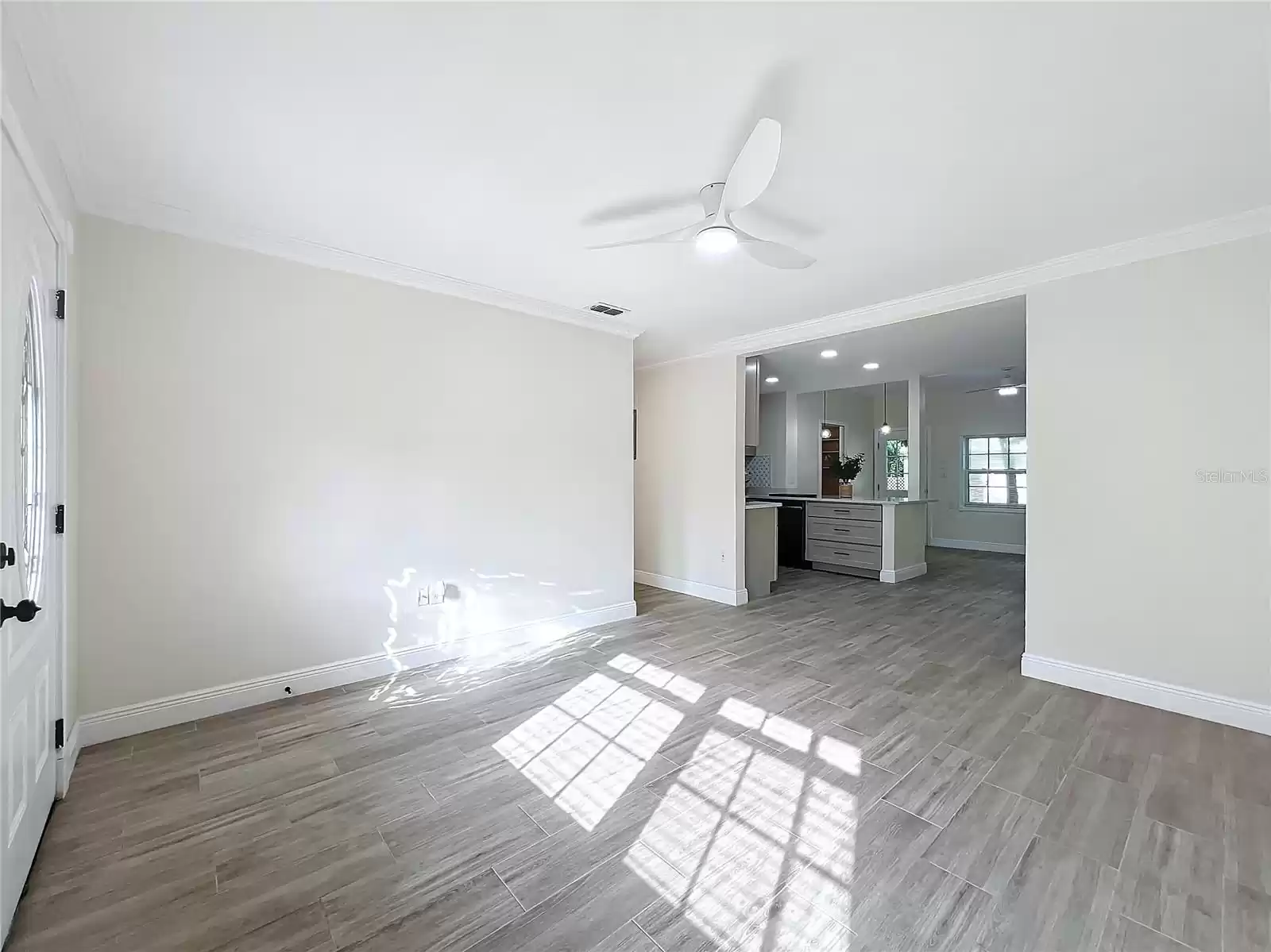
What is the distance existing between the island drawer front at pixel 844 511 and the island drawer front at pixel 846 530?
0.15ft

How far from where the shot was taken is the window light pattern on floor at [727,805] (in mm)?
1599

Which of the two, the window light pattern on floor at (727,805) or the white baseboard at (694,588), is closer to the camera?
the window light pattern on floor at (727,805)

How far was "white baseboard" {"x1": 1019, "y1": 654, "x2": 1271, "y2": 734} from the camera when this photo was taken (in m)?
2.74

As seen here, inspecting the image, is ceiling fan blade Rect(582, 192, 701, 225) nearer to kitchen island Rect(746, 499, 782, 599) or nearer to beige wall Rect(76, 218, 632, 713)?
beige wall Rect(76, 218, 632, 713)

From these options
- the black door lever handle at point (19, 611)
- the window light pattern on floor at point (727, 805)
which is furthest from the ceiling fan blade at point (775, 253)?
the black door lever handle at point (19, 611)

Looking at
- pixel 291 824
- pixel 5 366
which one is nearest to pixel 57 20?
pixel 5 366

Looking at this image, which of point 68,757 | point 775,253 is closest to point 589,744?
point 68,757

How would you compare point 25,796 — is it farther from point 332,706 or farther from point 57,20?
point 57,20

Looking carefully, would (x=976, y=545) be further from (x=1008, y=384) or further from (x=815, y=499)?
(x=815, y=499)

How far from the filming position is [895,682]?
10.9ft

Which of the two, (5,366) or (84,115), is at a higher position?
(84,115)

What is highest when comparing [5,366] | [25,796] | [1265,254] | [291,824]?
[1265,254]

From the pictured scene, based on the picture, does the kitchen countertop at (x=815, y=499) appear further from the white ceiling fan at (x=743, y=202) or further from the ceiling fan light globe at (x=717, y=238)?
the ceiling fan light globe at (x=717, y=238)

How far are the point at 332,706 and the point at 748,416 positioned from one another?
4303mm
